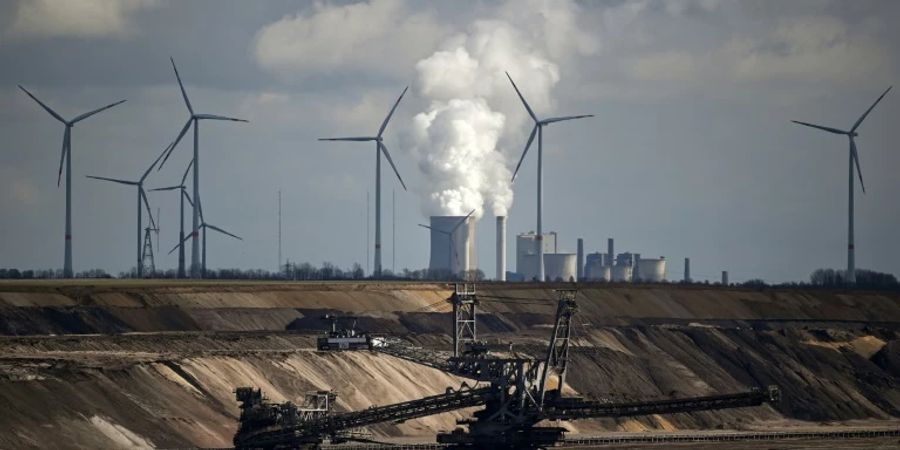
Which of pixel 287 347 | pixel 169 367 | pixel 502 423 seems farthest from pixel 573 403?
pixel 287 347

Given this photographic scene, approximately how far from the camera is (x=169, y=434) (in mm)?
133750

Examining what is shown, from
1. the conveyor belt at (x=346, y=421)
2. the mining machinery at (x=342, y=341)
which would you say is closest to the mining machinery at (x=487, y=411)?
the conveyor belt at (x=346, y=421)

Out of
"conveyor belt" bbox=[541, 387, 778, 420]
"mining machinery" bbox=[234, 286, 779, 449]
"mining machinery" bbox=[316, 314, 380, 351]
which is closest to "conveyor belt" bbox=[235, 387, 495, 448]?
"mining machinery" bbox=[234, 286, 779, 449]

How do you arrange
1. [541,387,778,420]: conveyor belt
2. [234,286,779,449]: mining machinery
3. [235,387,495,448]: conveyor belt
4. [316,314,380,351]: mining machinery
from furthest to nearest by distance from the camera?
[316,314,380,351]: mining machinery
[235,387,495,448]: conveyor belt
[234,286,779,449]: mining machinery
[541,387,778,420]: conveyor belt

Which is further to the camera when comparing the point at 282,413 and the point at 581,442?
the point at 581,442

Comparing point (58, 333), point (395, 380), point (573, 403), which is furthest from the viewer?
point (58, 333)

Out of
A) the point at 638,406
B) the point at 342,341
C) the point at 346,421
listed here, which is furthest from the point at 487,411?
the point at 342,341

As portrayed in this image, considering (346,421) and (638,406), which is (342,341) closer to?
(346,421)

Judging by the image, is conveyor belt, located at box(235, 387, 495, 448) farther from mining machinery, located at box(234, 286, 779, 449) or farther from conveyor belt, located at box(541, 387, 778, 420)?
conveyor belt, located at box(541, 387, 778, 420)

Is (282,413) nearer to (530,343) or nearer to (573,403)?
(573,403)

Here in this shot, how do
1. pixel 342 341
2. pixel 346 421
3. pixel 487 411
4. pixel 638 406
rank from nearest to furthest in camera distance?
pixel 638 406 < pixel 346 421 < pixel 487 411 < pixel 342 341

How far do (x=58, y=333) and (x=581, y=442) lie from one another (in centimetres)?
6419

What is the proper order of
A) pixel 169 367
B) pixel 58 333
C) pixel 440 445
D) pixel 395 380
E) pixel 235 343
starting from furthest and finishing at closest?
pixel 58 333 < pixel 235 343 < pixel 395 380 < pixel 169 367 < pixel 440 445

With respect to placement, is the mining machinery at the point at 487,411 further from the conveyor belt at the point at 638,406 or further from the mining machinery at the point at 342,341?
the mining machinery at the point at 342,341
